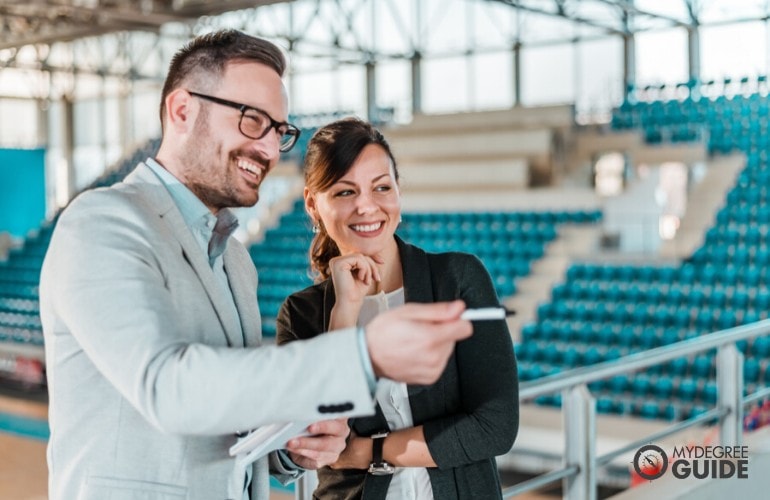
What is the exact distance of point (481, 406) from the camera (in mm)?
1648

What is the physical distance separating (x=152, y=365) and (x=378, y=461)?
2.55ft

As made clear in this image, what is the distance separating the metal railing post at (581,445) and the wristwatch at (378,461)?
146 cm

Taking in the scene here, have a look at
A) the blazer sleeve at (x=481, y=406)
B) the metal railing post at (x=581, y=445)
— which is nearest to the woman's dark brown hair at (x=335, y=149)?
the blazer sleeve at (x=481, y=406)

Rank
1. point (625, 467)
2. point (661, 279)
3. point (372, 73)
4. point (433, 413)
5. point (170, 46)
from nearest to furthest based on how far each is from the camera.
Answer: point (433, 413) < point (625, 467) < point (661, 279) < point (372, 73) < point (170, 46)

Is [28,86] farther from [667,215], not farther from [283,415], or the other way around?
[283,415]

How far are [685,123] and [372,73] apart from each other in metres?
8.93

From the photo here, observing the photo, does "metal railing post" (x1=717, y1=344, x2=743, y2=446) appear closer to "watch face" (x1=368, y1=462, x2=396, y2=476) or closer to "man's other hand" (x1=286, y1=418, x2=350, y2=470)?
"watch face" (x1=368, y1=462, x2=396, y2=476)

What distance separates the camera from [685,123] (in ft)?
54.5

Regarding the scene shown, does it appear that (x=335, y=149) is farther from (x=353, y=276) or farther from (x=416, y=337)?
(x=416, y=337)

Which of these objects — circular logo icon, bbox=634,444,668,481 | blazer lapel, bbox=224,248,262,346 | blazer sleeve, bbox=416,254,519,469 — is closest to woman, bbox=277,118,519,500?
blazer sleeve, bbox=416,254,519,469

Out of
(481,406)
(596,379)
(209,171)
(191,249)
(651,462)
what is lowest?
(651,462)

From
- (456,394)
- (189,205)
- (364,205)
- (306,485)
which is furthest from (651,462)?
(189,205)

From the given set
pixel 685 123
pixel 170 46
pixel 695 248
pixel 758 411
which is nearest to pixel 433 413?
pixel 758 411

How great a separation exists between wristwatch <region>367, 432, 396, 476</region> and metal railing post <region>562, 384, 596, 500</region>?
146 centimetres
